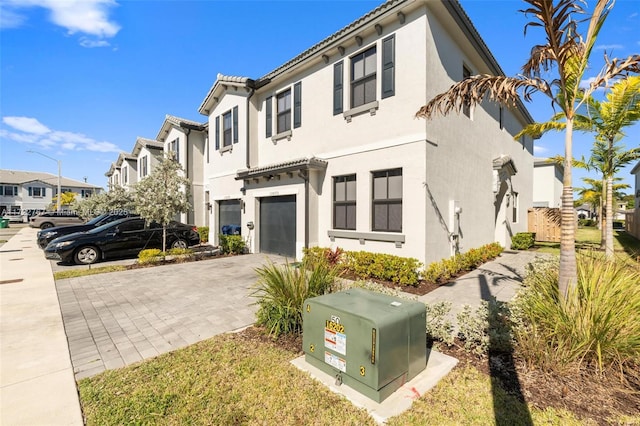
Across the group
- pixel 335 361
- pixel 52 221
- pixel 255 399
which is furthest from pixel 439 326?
pixel 52 221

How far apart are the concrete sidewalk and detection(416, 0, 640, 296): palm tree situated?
6.56 m

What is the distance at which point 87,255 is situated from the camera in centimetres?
1136

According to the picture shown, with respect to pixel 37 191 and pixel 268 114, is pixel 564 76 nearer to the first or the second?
pixel 268 114

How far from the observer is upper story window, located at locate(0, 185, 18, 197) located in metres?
49.1

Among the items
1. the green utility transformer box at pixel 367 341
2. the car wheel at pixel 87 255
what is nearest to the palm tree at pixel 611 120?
the green utility transformer box at pixel 367 341

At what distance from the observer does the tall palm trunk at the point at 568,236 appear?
4164 mm

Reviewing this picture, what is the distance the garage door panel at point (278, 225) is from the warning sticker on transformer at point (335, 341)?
8.08 metres

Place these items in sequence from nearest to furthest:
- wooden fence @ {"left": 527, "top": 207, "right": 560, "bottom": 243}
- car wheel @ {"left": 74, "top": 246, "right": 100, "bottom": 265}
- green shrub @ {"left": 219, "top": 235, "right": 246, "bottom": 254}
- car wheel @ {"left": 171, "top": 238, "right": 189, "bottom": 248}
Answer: car wheel @ {"left": 74, "top": 246, "right": 100, "bottom": 265} → green shrub @ {"left": 219, "top": 235, "right": 246, "bottom": 254} → car wheel @ {"left": 171, "top": 238, "right": 189, "bottom": 248} → wooden fence @ {"left": 527, "top": 207, "right": 560, "bottom": 243}

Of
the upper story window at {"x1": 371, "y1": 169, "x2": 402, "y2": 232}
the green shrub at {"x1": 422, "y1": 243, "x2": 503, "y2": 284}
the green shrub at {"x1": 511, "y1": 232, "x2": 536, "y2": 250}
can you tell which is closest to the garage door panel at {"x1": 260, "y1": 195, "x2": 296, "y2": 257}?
the upper story window at {"x1": 371, "y1": 169, "x2": 402, "y2": 232}

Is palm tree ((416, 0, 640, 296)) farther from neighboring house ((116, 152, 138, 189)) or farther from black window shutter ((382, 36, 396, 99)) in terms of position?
neighboring house ((116, 152, 138, 189))

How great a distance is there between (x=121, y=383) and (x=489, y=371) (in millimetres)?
4556

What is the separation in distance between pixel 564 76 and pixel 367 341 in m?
5.21

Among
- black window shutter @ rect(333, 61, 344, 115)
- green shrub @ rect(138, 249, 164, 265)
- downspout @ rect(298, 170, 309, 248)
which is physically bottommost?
green shrub @ rect(138, 249, 164, 265)

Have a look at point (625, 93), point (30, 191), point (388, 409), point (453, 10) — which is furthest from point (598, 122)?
point (30, 191)
